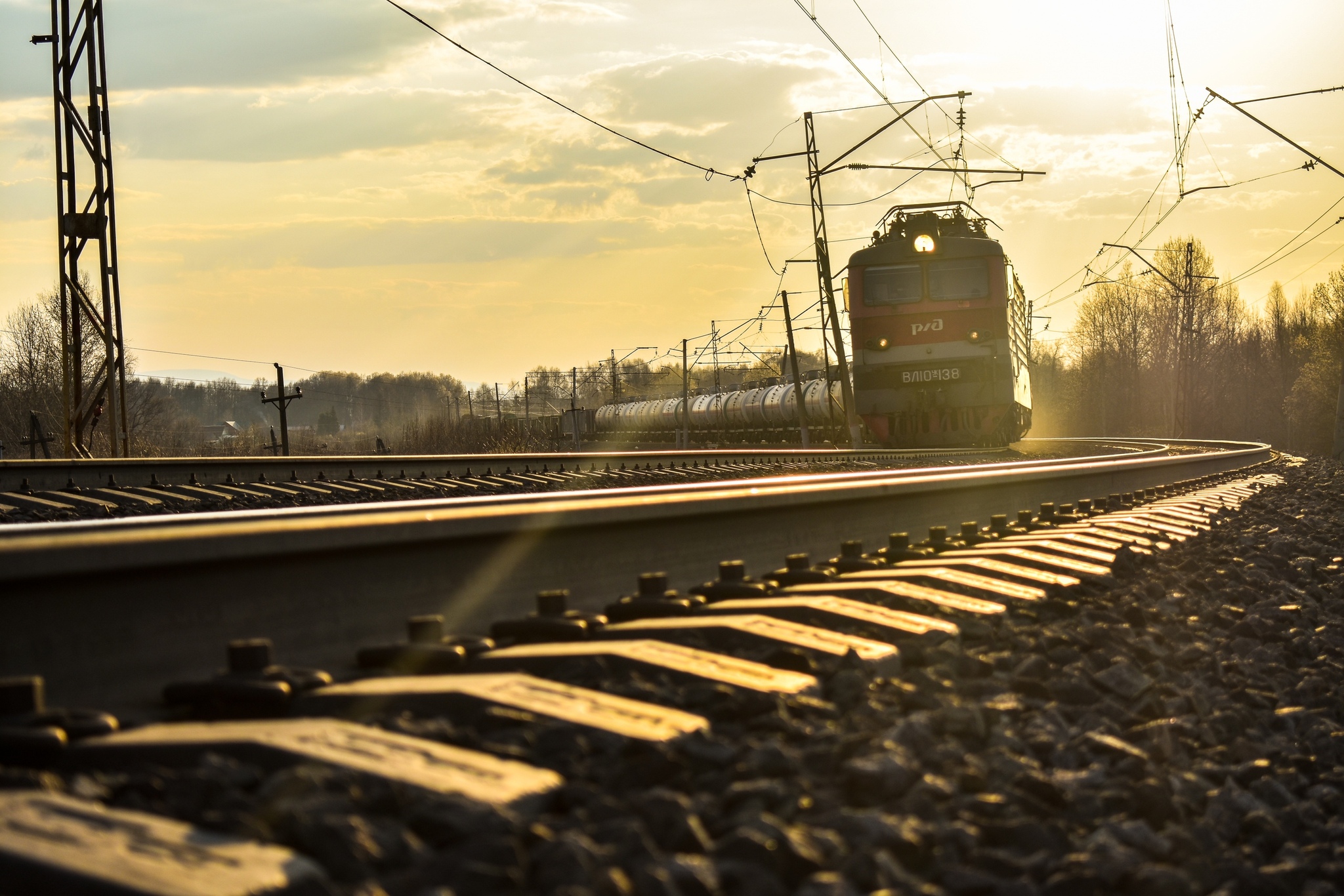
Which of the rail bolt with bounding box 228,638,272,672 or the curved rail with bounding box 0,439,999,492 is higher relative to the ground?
the curved rail with bounding box 0,439,999,492

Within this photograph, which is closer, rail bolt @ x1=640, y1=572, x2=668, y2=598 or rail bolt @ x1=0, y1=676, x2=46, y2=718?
rail bolt @ x1=0, y1=676, x2=46, y2=718

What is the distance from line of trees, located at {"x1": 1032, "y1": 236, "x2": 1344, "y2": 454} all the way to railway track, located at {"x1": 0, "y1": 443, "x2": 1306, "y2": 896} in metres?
71.1

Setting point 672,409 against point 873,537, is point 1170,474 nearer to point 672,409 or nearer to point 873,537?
point 873,537

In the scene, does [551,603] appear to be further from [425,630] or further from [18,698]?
[18,698]

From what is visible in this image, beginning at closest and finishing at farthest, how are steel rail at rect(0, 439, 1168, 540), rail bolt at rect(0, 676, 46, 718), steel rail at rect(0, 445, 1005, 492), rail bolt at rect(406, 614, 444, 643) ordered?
rail bolt at rect(0, 676, 46, 718) → rail bolt at rect(406, 614, 444, 643) → steel rail at rect(0, 439, 1168, 540) → steel rail at rect(0, 445, 1005, 492)

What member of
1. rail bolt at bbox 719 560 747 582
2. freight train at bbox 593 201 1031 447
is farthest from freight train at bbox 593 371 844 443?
rail bolt at bbox 719 560 747 582

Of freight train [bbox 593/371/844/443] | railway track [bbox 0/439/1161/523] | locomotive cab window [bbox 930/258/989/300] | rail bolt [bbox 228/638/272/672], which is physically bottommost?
rail bolt [bbox 228/638/272/672]

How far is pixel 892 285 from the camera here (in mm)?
19406

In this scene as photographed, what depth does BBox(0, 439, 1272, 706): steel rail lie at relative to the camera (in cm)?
216

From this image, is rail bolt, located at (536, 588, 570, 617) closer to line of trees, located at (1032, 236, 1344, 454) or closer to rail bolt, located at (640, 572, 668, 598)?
rail bolt, located at (640, 572, 668, 598)

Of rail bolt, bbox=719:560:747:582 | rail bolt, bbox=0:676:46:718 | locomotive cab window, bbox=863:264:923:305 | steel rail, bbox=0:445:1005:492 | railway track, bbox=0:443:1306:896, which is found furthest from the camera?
locomotive cab window, bbox=863:264:923:305

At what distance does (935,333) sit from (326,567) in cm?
1722

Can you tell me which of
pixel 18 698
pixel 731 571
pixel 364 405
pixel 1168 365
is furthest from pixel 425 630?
pixel 364 405

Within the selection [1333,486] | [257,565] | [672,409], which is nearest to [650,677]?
[257,565]
